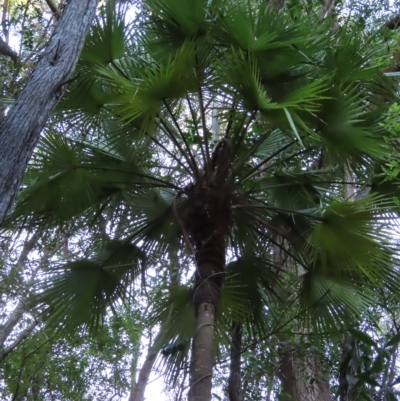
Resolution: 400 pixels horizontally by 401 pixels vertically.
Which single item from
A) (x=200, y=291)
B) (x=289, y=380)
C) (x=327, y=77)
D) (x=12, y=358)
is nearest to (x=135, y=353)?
(x=12, y=358)

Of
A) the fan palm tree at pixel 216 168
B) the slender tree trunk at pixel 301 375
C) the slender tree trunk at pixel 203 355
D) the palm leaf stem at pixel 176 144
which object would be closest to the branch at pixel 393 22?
the fan palm tree at pixel 216 168

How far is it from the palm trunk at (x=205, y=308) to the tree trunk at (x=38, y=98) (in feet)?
5.58

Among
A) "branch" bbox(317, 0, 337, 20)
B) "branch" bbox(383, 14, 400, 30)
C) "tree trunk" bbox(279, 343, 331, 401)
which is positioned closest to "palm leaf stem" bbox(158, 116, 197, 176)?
"tree trunk" bbox(279, 343, 331, 401)

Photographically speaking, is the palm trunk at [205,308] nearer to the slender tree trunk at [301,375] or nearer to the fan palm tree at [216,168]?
the fan palm tree at [216,168]

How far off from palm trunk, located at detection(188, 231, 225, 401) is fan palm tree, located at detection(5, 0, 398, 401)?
1 cm

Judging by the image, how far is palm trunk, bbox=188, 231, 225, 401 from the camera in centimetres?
347

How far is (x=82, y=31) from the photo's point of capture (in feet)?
10.3

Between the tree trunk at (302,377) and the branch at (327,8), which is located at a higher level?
the branch at (327,8)

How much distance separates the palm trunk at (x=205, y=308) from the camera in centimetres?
347

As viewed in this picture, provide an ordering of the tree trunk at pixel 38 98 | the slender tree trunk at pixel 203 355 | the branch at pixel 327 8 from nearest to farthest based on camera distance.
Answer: the tree trunk at pixel 38 98, the slender tree trunk at pixel 203 355, the branch at pixel 327 8

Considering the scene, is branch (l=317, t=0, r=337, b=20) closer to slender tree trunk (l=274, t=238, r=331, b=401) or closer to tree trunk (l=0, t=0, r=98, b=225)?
slender tree trunk (l=274, t=238, r=331, b=401)

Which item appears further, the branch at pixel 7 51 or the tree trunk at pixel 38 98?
the branch at pixel 7 51

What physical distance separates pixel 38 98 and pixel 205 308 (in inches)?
72.8

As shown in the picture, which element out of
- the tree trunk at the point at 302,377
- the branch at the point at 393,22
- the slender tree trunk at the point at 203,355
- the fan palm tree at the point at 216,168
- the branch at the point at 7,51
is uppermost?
the branch at the point at 393,22
